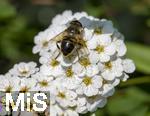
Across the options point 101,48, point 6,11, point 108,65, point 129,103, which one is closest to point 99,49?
point 101,48

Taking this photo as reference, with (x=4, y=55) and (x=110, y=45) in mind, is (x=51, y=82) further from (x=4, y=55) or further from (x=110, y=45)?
(x=4, y=55)

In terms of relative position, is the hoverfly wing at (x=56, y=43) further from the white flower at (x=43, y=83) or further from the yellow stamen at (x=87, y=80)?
the yellow stamen at (x=87, y=80)

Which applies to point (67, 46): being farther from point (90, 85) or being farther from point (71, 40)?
point (90, 85)

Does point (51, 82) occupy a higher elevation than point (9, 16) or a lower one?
lower

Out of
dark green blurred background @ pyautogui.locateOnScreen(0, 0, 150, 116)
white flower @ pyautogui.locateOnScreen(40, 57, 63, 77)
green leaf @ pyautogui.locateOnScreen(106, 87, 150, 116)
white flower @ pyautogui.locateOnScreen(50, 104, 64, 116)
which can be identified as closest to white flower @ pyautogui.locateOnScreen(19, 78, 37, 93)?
white flower @ pyautogui.locateOnScreen(40, 57, 63, 77)

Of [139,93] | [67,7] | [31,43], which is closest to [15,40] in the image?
[31,43]

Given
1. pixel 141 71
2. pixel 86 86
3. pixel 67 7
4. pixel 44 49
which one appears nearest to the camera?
pixel 86 86

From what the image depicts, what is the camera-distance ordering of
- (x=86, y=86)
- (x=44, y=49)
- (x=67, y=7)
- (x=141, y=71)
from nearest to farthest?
1. (x=86, y=86)
2. (x=44, y=49)
3. (x=141, y=71)
4. (x=67, y=7)
